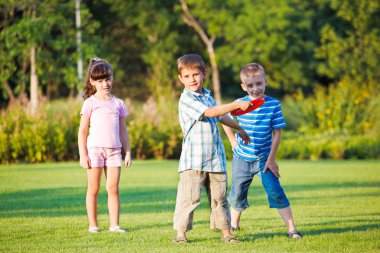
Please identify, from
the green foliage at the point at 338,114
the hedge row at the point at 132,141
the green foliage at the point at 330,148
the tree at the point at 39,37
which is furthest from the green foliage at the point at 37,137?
the green foliage at the point at 338,114

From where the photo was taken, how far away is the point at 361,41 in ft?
130

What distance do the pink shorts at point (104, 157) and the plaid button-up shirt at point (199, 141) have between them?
1177 millimetres

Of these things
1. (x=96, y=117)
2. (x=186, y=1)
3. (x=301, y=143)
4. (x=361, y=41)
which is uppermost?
(x=186, y=1)

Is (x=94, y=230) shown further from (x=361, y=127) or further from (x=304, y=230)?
(x=361, y=127)

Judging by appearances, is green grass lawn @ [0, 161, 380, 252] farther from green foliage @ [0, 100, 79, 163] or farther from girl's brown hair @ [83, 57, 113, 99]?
green foliage @ [0, 100, 79, 163]

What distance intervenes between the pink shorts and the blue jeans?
3.97 feet

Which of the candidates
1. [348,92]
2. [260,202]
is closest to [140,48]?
[348,92]

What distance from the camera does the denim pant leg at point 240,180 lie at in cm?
745

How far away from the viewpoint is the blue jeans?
732 centimetres

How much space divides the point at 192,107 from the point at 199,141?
1.01 feet

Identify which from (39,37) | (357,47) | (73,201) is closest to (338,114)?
(39,37)

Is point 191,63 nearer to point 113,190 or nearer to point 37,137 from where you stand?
point 113,190

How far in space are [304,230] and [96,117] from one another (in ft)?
7.91

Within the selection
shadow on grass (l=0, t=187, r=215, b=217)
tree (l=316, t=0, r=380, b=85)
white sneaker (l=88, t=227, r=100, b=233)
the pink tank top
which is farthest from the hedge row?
tree (l=316, t=0, r=380, b=85)
